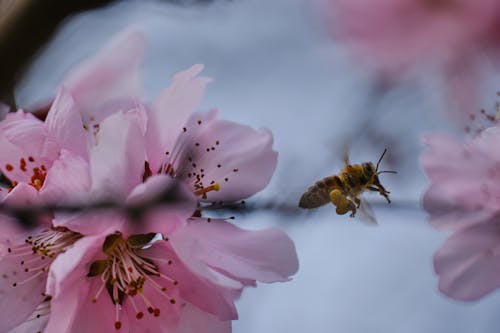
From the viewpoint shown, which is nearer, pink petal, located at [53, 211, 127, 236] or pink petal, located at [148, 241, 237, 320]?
pink petal, located at [53, 211, 127, 236]

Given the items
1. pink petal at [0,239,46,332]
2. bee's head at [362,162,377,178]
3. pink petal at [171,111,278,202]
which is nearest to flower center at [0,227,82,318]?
pink petal at [0,239,46,332]

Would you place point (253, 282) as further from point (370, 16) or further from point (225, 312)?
point (370, 16)

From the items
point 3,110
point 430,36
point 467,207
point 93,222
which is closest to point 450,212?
point 467,207

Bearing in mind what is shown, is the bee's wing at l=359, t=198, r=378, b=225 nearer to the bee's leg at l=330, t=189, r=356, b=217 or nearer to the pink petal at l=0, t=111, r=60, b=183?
the bee's leg at l=330, t=189, r=356, b=217

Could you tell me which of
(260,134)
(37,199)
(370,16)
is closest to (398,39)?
(370,16)

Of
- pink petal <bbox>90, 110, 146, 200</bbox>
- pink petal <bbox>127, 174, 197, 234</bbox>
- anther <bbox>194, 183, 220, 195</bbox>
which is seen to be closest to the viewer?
pink petal <bbox>127, 174, 197, 234</bbox>
